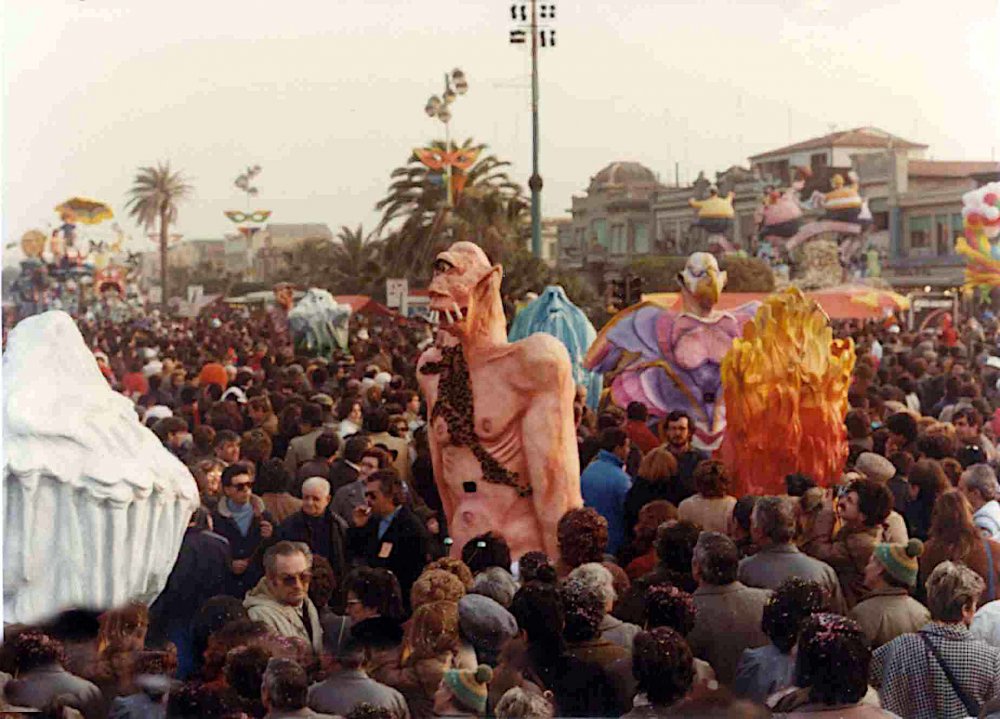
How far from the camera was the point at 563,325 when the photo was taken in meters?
13.9

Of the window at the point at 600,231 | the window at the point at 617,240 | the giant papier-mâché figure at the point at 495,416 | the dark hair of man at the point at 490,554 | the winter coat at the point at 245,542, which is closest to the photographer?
the dark hair of man at the point at 490,554

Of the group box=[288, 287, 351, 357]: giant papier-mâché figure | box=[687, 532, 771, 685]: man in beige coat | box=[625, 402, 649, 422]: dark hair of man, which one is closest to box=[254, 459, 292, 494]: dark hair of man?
box=[625, 402, 649, 422]: dark hair of man

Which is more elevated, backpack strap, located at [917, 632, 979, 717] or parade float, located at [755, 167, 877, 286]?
parade float, located at [755, 167, 877, 286]

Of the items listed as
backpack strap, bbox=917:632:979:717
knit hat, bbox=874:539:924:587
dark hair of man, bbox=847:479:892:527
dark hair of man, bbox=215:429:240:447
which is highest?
dark hair of man, bbox=215:429:240:447

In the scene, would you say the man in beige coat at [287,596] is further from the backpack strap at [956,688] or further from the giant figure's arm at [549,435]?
the backpack strap at [956,688]

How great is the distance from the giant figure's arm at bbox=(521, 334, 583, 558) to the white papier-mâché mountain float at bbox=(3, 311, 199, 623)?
1648 millimetres

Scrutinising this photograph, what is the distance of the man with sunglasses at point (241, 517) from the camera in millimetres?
7750

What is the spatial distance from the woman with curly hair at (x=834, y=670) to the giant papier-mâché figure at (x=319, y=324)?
13.0m

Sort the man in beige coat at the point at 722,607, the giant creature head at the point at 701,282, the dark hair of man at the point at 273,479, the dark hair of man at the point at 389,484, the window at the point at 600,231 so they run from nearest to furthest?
1. the man in beige coat at the point at 722,607
2. the dark hair of man at the point at 389,484
3. the dark hair of man at the point at 273,479
4. the giant creature head at the point at 701,282
5. the window at the point at 600,231

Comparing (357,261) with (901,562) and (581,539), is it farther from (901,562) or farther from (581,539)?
(901,562)

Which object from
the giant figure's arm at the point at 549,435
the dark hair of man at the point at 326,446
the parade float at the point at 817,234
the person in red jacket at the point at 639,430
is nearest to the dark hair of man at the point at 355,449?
the dark hair of man at the point at 326,446

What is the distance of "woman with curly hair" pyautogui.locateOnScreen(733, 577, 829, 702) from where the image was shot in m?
5.72

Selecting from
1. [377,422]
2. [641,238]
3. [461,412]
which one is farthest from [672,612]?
[641,238]

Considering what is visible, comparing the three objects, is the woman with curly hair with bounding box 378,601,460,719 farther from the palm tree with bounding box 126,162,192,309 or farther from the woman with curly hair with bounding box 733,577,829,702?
the palm tree with bounding box 126,162,192,309
